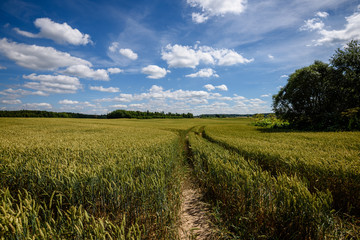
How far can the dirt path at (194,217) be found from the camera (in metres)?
3.63

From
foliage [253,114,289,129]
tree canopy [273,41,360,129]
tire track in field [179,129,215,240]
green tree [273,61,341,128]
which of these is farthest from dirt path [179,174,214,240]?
foliage [253,114,289,129]

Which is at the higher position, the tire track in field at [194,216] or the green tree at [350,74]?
the green tree at [350,74]

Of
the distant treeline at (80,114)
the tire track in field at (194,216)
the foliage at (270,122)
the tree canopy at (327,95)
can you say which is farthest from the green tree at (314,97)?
the distant treeline at (80,114)

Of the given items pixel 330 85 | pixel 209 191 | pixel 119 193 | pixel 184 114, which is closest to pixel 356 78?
pixel 330 85

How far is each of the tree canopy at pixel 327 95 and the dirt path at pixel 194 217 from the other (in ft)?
86.7

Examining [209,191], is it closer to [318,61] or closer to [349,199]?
[349,199]

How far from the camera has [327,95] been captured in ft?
81.5

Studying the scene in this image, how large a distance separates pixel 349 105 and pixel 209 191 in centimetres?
3142

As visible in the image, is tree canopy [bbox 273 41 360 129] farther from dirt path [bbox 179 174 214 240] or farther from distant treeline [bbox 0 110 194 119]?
distant treeline [bbox 0 110 194 119]

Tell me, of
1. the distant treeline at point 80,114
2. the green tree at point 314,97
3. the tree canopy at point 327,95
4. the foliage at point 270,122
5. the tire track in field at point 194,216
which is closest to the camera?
the tire track in field at point 194,216

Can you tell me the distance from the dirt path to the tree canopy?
26429 mm

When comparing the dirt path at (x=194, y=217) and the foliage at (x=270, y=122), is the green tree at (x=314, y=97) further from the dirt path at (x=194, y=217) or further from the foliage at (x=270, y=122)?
the dirt path at (x=194, y=217)

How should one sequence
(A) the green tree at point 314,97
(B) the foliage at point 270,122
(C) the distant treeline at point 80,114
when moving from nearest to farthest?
(A) the green tree at point 314,97, (B) the foliage at point 270,122, (C) the distant treeline at point 80,114

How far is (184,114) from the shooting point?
472 feet
